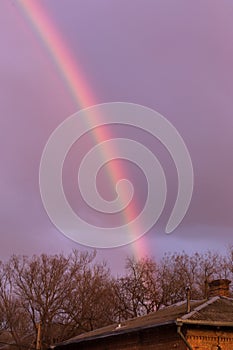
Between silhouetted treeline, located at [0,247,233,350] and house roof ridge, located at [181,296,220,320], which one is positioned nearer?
house roof ridge, located at [181,296,220,320]

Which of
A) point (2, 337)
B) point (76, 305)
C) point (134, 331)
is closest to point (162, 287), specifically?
point (76, 305)

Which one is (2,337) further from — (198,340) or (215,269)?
(198,340)

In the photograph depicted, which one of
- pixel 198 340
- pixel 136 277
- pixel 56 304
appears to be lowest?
pixel 198 340

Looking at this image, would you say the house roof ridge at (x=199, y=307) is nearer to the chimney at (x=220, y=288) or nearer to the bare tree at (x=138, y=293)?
the chimney at (x=220, y=288)

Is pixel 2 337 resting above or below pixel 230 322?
above

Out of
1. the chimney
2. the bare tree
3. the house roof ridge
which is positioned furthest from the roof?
the bare tree

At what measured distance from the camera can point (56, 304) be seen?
4869 centimetres

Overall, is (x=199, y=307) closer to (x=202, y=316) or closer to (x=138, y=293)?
(x=202, y=316)

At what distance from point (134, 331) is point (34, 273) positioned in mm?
28140

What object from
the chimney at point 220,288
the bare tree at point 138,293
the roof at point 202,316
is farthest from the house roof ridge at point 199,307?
the bare tree at point 138,293

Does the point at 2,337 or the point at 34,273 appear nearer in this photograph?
the point at 34,273

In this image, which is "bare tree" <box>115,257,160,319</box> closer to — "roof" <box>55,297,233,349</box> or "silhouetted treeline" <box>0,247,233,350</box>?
"silhouetted treeline" <box>0,247,233,350</box>

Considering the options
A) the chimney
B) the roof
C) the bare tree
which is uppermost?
the bare tree

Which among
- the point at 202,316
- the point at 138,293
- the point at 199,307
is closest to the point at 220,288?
the point at 199,307
